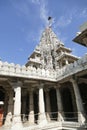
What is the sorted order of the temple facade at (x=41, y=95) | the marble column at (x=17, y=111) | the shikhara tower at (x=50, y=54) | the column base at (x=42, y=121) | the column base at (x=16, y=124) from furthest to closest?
the shikhara tower at (x=50, y=54) → the column base at (x=42, y=121) → the temple facade at (x=41, y=95) → the marble column at (x=17, y=111) → the column base at (x=16, y=124)

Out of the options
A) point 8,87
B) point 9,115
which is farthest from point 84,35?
point 9,115

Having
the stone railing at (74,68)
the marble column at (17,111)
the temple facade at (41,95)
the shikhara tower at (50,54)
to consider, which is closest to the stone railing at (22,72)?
the temple facade at (41,95)

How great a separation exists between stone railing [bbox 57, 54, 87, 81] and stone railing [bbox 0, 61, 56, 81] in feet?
4.06

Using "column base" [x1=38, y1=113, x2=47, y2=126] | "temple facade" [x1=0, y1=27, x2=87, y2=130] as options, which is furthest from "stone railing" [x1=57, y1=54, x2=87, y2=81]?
"column base" [x1=38, y1=113, x2=47, y2=126]

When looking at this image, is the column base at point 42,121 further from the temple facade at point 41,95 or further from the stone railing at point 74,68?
the stone railing at point 74,68

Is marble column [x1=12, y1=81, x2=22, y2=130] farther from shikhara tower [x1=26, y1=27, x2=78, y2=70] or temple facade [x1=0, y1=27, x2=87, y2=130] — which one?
shikhara tower [x1=26, y1=27, x2=78, y2=70]

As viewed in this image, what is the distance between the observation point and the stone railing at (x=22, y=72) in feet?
39.3

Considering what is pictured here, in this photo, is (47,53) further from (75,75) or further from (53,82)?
(75,75)

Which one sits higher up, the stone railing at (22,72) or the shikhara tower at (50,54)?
the shikhara tower at (50,54)

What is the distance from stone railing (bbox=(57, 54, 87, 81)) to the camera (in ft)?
39.8

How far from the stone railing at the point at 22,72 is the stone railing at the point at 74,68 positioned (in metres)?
1.24

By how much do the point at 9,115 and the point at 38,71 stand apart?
5925 millimetres

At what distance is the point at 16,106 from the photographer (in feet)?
39.1

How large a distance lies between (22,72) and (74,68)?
5503 millimetres
